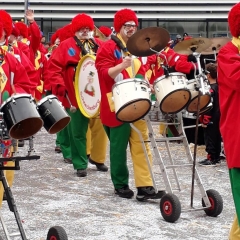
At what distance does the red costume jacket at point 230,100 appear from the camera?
4.43m

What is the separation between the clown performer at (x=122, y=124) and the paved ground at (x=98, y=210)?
179 mm

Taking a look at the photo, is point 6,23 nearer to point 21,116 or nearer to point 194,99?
point 21,116

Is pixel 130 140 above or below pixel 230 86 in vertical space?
below

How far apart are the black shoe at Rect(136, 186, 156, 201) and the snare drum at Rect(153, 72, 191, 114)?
105cm

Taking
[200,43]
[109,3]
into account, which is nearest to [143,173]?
[200,43]

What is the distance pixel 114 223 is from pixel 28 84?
1.48 metres

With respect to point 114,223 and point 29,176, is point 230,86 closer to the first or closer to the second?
point 114,223

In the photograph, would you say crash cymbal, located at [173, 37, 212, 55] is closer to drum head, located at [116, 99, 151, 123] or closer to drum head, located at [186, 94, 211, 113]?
drum head, located at [186, 94, 211, 113]

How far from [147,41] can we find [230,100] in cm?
166

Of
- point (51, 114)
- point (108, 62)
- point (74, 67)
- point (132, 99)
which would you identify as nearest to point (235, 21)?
point (51, 114)

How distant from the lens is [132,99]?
19.2 feet

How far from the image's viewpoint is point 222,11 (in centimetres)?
2414

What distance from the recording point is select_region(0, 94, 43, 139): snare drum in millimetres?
4211

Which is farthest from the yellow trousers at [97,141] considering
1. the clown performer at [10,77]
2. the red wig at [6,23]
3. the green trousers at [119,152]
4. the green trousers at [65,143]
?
the clown performer at [10,77]
